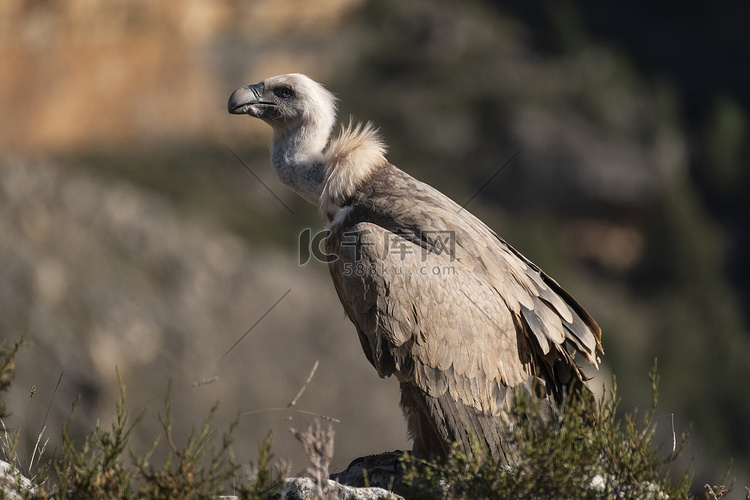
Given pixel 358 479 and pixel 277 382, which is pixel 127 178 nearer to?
pixel 277 382

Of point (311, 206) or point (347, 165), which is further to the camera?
point (311, 206)

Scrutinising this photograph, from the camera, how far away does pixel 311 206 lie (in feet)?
124

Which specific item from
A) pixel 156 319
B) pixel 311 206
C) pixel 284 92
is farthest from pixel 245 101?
pixel 311 206

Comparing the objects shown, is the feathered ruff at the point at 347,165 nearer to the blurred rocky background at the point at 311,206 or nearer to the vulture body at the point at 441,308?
the vulture body at the point at 441,308

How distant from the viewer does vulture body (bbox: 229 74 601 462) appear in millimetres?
5531

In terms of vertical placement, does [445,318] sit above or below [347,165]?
below

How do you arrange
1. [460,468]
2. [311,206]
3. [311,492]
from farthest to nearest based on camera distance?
[311,206]
[311,492]
[460,468]

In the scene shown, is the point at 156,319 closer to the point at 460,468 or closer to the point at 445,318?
the point at 445,318

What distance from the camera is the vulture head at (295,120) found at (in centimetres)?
663

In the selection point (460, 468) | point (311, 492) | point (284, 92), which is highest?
point (284, 92)

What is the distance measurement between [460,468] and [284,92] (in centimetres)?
367

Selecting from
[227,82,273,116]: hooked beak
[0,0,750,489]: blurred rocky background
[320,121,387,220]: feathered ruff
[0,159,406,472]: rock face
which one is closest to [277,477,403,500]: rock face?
[320,121,387,220]: feathered ruff

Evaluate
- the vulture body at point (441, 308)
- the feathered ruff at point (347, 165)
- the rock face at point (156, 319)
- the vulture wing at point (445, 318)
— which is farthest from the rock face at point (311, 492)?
the rock face at point (156, 319)

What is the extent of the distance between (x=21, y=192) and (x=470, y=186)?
2069cm
